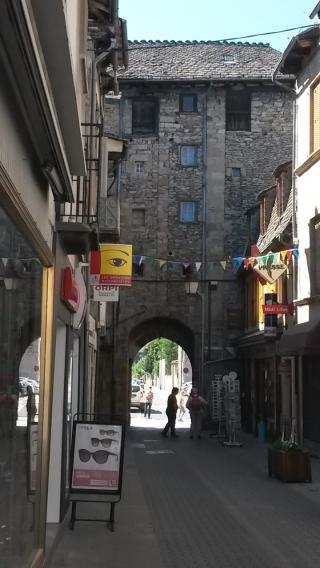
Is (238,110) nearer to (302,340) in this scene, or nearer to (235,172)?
(235,172)

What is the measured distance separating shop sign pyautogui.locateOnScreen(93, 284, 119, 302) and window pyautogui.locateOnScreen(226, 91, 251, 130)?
49.4ft

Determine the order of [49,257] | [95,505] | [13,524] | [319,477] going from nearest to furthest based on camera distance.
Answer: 1. [13,524]
2. [49,257]
3. [95,505]
4. [319,477]

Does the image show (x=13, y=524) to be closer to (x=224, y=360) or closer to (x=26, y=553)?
(x=26, y=553)

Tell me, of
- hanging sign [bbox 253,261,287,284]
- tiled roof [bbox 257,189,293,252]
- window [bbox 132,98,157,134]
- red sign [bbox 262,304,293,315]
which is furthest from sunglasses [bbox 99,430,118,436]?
window [bbox 132,98,157,134]

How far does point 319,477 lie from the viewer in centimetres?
1442

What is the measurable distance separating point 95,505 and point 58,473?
2038mm

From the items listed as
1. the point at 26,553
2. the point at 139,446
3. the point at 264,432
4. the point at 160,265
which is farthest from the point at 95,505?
the point at 160,265

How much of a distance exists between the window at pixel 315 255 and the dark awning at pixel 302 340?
1026 mm

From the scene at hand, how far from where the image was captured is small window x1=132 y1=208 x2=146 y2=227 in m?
29.7

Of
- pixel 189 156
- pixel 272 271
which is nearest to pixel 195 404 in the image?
pixel 272 271

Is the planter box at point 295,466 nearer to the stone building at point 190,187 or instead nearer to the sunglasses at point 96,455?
the sunglasses at point 96,455

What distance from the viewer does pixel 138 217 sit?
29.8m

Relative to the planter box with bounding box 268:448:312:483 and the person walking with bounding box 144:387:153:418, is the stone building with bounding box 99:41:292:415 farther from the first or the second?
the planter box with bounding box 268:448:312:483

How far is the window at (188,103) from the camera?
30062 millimetres
